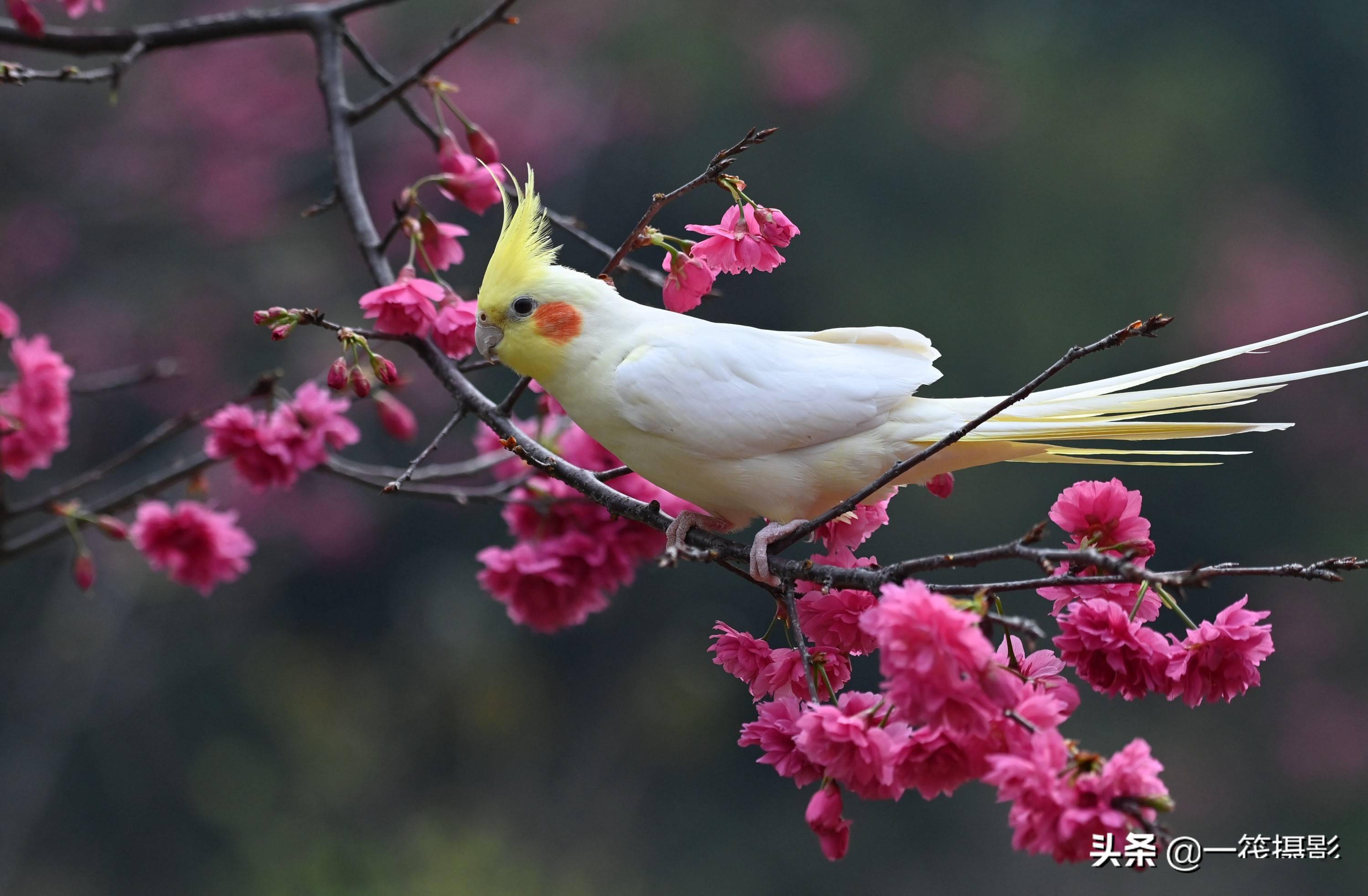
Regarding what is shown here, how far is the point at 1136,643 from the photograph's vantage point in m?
0.52

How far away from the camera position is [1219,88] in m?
2.09

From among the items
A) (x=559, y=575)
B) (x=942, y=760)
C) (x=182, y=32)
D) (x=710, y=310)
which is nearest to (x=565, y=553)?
(x=559, y=575)

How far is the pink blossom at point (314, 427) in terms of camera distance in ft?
2.79

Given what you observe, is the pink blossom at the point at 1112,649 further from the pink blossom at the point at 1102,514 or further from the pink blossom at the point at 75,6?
the pink blossom at the point at 75,6

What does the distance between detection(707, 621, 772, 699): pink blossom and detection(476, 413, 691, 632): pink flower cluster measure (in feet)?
0.84

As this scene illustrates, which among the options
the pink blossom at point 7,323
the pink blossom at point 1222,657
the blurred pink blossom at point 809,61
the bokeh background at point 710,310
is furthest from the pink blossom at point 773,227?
the blurred pink blossom at point 809,61

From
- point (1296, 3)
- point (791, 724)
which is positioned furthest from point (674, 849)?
point (1296, 3)

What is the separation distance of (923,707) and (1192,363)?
23cm

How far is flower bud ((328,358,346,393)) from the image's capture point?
629mm

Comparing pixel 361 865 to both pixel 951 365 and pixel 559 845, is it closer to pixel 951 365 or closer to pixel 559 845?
pixel 559 845

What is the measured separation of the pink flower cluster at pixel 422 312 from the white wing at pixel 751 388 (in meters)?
0.15

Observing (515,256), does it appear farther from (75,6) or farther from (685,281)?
(75,6)

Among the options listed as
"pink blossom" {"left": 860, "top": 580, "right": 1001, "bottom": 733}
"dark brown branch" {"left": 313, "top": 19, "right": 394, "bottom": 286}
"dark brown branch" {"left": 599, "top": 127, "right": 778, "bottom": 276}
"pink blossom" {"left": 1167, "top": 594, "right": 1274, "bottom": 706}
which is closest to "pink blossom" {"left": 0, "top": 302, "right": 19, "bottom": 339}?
"dark brown branch" {"left": 313, "top": 19, "right": 394, "bottom": 286}

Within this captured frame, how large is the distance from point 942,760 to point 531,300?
1.15 feet
